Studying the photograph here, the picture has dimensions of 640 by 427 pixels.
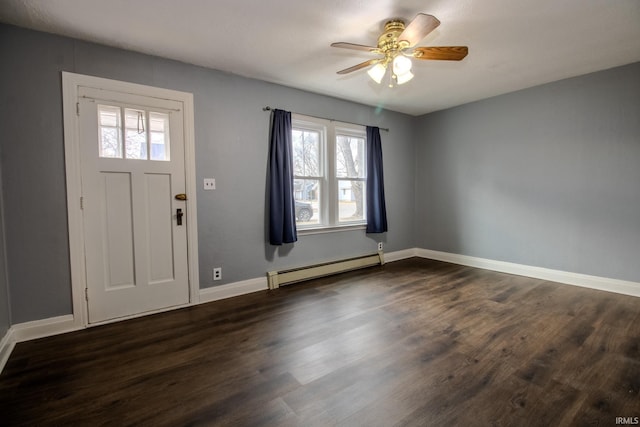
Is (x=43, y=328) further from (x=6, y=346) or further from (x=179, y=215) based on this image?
(x=179, y=215)

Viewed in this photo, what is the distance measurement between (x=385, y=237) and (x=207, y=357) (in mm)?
3484

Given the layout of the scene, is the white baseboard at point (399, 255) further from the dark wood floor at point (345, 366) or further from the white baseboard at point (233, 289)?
the white baseboard at point (233, 289)

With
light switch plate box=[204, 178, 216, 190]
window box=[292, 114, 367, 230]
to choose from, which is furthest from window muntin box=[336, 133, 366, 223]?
light switch plate box=[204, 178, 216, 190]

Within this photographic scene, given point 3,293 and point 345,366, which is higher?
point 3,293

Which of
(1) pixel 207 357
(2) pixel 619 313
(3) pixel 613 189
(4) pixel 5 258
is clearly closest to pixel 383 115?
(3) pixel 613 189

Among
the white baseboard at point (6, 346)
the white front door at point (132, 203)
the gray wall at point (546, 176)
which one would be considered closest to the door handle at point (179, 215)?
the white front door at point (132, 203)

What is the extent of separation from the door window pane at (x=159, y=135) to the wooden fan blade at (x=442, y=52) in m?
2.42

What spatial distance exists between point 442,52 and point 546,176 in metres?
2.64

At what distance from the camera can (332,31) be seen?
96.7 inches

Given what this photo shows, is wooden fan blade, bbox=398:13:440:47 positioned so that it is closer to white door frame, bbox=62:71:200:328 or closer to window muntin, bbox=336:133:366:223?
window muntin, bbox=336:133:366:223

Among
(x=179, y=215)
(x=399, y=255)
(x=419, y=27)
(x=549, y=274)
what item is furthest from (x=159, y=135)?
(x=549, y=274)

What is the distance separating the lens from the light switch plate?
3150 mm

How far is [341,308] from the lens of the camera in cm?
294

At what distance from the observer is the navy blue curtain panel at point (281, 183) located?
11.6 ft
